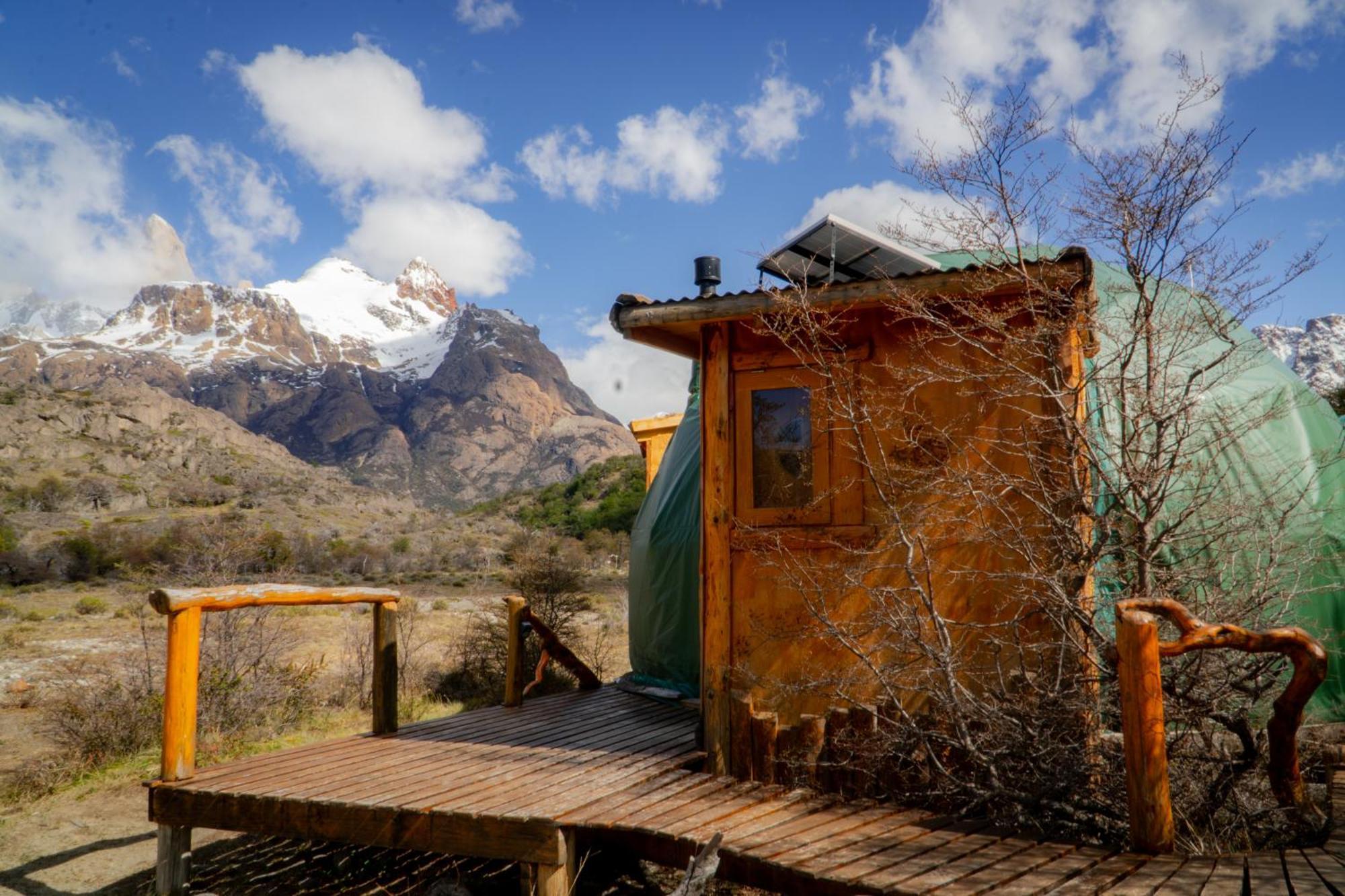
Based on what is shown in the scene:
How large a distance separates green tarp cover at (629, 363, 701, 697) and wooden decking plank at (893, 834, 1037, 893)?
143 inches

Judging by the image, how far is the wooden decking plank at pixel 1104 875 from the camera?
2.76 metres

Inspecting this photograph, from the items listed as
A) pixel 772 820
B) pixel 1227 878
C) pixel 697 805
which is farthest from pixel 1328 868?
pixel 697 805

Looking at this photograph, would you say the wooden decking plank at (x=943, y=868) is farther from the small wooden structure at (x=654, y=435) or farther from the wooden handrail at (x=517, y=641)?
the small wooden structure at (x=654, y=435)

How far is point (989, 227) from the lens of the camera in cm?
403

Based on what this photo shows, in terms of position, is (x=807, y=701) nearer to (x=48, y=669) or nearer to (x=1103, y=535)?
(x=1103, y=535)

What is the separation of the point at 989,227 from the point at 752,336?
4.40ft

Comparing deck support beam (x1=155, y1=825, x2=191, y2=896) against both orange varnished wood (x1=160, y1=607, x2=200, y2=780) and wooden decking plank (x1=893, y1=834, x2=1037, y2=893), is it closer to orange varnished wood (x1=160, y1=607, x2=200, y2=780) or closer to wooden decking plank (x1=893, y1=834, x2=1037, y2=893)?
orange varnished wood (x1=160, y1=607, x2=200, y2=780)

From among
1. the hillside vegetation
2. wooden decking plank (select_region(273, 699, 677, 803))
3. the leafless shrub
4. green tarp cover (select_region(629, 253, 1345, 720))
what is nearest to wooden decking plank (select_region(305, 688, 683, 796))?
wooden decking plank (select_region(273, 699, 677, 803))

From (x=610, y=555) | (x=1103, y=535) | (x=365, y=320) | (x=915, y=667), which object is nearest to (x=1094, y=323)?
(x=1103, y=535)

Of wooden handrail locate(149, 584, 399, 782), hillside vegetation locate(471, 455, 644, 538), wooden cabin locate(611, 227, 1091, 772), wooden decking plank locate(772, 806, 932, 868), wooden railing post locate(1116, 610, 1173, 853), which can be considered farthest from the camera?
hillside vegetation locate(471, 455, 644, 538)

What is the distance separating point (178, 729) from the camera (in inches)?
177

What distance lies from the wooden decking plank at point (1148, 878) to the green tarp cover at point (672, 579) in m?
4.03

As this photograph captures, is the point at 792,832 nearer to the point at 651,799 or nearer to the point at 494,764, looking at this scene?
the point at 651,799

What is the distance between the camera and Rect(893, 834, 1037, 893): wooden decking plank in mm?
2854
